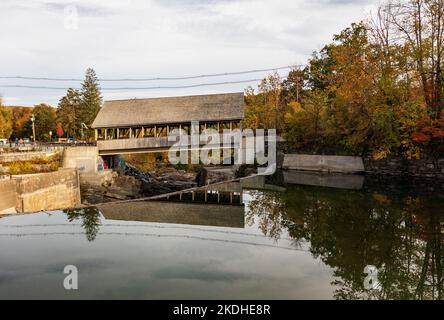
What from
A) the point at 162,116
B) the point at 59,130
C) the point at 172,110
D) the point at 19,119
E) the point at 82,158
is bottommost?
the point at 82,158

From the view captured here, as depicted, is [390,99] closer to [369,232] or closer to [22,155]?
[369,232]

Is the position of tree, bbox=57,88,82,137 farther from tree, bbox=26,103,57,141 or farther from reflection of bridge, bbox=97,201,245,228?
reflection of bridge, bbox=97,201,245,228

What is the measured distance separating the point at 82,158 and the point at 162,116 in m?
7.80

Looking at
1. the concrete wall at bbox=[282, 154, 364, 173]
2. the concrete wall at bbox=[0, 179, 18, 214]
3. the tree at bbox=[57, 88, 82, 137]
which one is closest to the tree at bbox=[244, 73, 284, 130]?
the concrete wall at bbox=[282, 154, 364, 173]

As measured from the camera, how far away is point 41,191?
17938 millimetres

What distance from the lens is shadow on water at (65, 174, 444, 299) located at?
5.59m

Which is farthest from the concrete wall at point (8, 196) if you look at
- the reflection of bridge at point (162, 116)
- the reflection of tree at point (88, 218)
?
the reflection of bridge at point (162, 116)

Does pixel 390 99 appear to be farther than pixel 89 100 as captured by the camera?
No

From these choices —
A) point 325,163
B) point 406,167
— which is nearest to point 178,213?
point 325,163

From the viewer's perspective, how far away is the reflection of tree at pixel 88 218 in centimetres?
850

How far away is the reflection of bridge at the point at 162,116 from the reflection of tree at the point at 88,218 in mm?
A: 16510

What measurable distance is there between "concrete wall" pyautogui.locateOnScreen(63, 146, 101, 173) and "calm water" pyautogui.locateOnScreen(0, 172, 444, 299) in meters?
16.2
